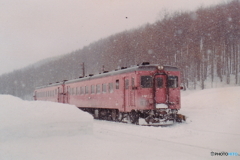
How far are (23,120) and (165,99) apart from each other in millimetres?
8643

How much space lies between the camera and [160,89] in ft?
52.3

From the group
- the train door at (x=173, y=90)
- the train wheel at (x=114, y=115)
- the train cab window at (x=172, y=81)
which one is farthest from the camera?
the train wheel at (x=114, y=115)

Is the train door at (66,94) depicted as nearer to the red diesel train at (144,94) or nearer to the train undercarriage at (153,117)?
the red diesel train at (144,94)

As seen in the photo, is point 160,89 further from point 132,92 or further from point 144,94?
point 132,92

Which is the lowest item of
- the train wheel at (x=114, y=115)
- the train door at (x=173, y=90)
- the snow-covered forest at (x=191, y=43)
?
the train wheel at (x=114, y=115)

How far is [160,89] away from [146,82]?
877mm

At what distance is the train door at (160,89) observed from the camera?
51.8 ft

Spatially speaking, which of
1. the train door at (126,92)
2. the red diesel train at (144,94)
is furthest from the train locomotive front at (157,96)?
the train door at (126,92)

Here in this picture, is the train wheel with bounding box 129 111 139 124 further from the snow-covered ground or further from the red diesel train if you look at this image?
the snow-covered ground

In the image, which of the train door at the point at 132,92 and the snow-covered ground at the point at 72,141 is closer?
the snow-covered ground at the point at 72,141

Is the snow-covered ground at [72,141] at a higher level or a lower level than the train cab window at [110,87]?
lower

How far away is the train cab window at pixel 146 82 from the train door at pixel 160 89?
0.36 metres

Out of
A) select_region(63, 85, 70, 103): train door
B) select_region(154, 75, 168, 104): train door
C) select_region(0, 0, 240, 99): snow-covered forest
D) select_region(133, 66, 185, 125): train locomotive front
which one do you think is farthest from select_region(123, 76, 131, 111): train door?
select_region(0, 0, 240, 99): snow-covered forest

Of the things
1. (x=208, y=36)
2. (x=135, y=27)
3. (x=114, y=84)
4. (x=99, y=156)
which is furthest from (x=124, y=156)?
(x=135, y=27)
